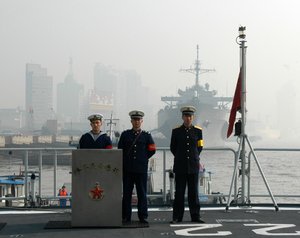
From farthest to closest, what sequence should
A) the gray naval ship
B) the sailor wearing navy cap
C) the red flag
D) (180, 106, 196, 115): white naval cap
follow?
the gray naval ship → the red flag → (180, 106, 196, 115): white naval cap → the sailor wearing navy cap

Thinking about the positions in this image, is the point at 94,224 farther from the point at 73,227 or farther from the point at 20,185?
the point at 20,185

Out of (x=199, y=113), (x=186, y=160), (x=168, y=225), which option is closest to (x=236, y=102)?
(x=186, y=160)

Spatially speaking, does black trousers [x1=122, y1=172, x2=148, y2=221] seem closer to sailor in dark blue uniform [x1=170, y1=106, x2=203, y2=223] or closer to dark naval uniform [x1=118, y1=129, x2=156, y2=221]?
dark naval uniform [x1=118, y1=129, x2=156, y2=221]

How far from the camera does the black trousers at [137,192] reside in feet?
24.3

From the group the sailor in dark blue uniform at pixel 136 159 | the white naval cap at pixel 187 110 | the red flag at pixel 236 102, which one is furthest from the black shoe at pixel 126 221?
the red flag at pixel 236 102

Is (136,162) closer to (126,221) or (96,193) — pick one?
(96,193)

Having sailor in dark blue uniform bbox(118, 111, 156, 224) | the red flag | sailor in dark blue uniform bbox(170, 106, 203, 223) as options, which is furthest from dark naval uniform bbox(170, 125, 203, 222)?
the red flag

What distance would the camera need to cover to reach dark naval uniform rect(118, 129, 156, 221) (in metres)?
7.38

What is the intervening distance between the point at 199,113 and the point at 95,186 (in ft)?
413

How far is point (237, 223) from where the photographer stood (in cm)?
750

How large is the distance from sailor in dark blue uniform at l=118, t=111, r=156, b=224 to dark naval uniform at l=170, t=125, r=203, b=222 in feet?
1.36

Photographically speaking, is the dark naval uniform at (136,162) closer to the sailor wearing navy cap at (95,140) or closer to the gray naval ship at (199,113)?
the sailor wearing navy cap at (95,140)

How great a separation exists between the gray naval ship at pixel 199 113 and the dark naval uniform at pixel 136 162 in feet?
394

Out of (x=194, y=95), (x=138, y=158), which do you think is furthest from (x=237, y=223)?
(x=194, y=95)
